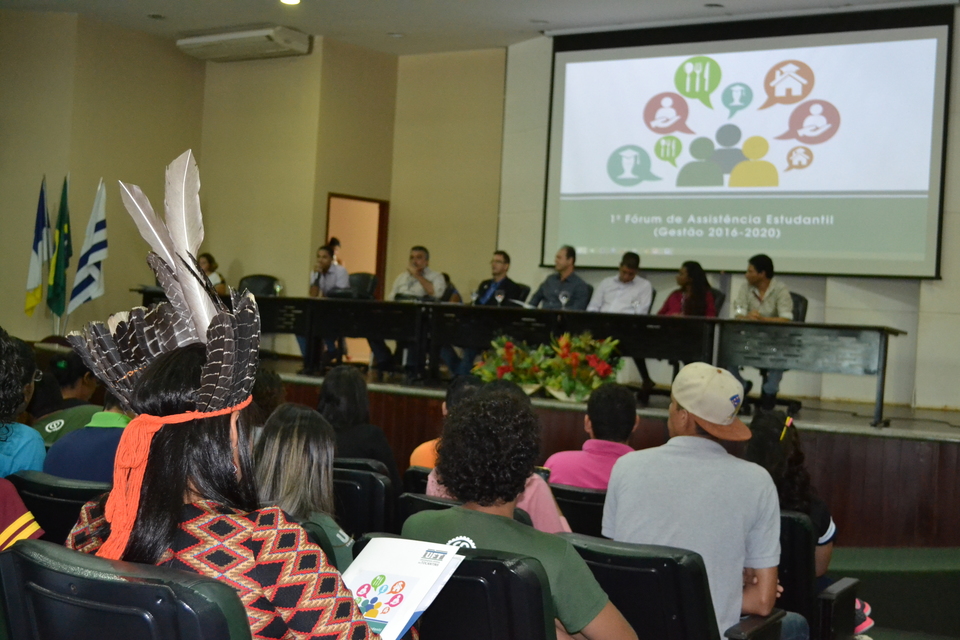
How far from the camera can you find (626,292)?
695 cm

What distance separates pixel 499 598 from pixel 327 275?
703 cm

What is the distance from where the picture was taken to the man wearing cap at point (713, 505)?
2020 mm

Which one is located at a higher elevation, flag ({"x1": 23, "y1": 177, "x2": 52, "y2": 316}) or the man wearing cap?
flag ({"x1": 23, "y1": 177, "x2": 52, "y2": 316})

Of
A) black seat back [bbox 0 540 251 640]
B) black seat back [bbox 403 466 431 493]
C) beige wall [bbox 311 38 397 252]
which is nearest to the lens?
black seat back [bbox 0 540 251 640]

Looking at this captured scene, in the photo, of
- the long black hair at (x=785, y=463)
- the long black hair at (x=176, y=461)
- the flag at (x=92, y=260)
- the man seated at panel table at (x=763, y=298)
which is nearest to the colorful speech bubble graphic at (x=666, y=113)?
the man seated at panel table at (x=763, y=298)

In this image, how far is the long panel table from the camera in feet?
17.4

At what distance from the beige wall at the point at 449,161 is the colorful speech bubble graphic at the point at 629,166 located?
57.6 inches

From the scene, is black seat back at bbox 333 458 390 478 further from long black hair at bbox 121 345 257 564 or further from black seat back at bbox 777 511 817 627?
long black hair at bbox 121 345 257 564

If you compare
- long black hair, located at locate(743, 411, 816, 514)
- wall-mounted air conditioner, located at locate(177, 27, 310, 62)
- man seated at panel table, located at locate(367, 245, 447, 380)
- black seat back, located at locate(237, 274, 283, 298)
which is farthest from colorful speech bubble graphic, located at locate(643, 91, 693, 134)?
long black hair, located at locate(743, 411, 816, 514)

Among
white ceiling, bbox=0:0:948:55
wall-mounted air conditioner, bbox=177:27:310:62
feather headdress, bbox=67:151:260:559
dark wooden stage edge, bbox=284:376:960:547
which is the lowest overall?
dark wooden stage edge, bbox=284:376:960:547

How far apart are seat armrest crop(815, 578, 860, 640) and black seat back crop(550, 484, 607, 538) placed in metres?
0.58

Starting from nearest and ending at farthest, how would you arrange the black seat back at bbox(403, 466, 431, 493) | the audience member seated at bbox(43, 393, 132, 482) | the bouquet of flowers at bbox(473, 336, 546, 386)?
1. the audience member seated at bbox(43, 393, 132, 482)
2. the black seat back at bbox(403, 466, 431, 493)
3. the bouquet of flowers at bbox(473, 336, 546, 386)

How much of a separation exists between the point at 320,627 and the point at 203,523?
17 cm

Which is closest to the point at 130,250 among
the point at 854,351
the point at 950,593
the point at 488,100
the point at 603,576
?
the point at 488,100
